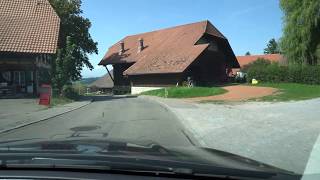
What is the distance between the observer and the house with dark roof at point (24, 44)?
4153cm

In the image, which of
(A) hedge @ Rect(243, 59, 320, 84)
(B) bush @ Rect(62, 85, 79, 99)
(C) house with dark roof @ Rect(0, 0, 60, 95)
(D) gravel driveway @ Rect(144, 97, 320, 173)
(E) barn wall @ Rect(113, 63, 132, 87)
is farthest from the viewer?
(E) barn wall @ Rect(113, 63, 132, 87)

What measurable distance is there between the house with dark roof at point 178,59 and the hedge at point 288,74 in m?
4.69

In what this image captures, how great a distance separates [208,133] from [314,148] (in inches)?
183

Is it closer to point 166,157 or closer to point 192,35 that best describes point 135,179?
point 166,157

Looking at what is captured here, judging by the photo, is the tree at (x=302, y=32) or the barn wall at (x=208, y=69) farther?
the barn wall at (x=208, y=69)

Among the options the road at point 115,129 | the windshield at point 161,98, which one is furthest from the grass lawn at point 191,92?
the road at point 115,129

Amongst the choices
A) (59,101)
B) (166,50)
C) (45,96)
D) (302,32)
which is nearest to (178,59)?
(166,50)

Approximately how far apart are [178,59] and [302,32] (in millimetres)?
11759

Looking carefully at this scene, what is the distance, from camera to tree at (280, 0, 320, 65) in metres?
46.8

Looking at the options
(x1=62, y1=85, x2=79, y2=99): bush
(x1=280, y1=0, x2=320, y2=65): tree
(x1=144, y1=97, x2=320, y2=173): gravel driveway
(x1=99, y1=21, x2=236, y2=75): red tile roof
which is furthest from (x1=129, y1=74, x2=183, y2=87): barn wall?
(x1=144, y1=97, x2=320, y2=173): gravel driveway

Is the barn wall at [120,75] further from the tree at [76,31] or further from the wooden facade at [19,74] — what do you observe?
the wooden facade at [19,74]

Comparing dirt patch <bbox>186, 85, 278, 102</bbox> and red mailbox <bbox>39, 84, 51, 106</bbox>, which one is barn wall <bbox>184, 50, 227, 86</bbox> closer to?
dirt patch <bbox>186, 85, 278, 102</bbox>

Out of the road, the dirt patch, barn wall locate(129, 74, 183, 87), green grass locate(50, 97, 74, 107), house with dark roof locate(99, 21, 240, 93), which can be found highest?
house with dark roof locate(99, 21, 240, 93)

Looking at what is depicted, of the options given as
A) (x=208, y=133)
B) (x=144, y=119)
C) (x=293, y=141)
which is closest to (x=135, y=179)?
(x=293, y=141)
